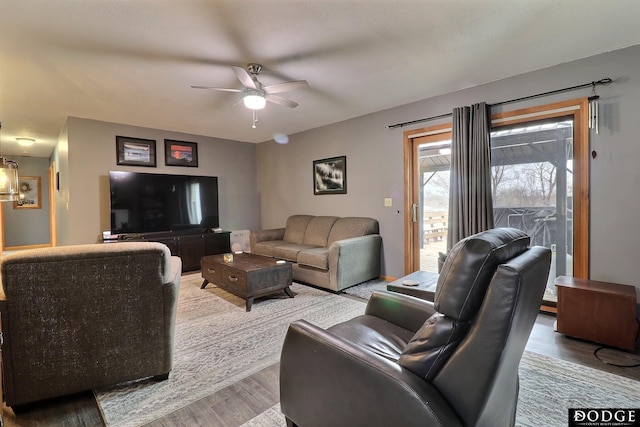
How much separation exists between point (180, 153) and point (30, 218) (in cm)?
587

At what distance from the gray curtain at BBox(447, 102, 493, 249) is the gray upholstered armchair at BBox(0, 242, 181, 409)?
9.76ft

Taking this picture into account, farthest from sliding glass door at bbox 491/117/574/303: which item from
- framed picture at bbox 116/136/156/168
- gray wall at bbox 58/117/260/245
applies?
framed picture at bbox 116/136/156/168

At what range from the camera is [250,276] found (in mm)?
3154

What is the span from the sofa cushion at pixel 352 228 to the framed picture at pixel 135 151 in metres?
3.24

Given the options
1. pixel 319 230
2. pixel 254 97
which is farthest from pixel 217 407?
pixel 319 230

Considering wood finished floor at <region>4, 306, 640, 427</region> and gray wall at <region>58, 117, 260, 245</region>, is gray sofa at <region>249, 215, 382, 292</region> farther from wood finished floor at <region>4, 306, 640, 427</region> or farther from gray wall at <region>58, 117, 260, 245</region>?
gray wall at <region>58, 117, 260, 245</region>

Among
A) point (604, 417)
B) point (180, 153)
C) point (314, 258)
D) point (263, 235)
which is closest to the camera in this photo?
point (604, 417)

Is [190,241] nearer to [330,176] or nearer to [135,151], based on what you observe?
[135,151]

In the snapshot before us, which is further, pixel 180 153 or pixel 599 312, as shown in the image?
pixel 180 153

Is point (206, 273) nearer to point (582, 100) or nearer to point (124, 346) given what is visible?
point (124, 346)

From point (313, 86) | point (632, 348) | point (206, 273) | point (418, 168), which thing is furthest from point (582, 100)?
point (206, 273)

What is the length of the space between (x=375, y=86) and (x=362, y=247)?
1993mm

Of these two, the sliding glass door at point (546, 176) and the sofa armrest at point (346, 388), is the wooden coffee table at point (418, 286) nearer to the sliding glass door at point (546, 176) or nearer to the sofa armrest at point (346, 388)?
the sliding glass door at point (546, 176)

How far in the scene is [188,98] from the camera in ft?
12.0
